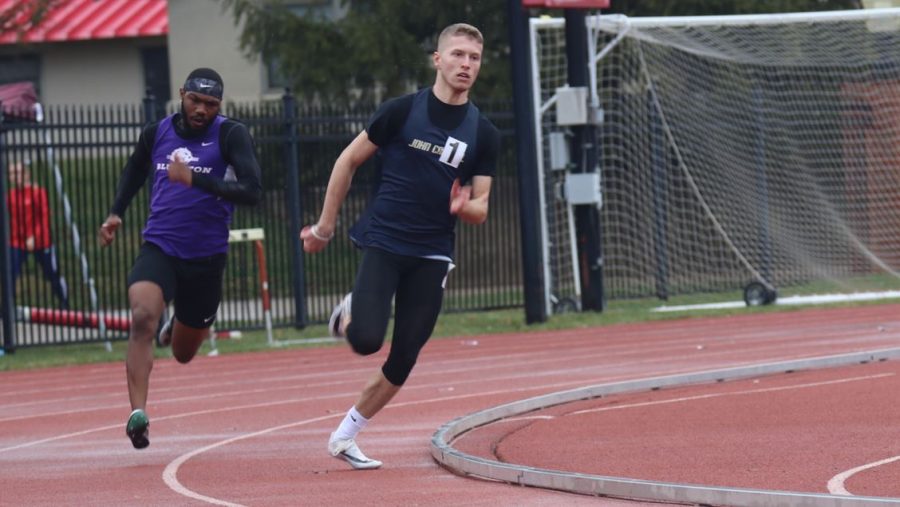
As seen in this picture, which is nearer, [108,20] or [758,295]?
[758,295]

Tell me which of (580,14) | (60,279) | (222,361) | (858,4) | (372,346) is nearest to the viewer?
(372,346)

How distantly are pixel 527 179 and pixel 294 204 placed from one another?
2.71m

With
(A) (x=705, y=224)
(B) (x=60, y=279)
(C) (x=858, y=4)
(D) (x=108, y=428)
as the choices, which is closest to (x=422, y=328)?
(D) (x=108, y=428)

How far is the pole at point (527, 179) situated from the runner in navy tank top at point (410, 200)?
980cm

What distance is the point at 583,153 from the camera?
19.2 m

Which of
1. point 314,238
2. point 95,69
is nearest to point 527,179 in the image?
point 314,238

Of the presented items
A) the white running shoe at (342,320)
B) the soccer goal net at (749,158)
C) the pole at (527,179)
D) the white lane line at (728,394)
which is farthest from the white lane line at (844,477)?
the soccer goal net at (749,158)

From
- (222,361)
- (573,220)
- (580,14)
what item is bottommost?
(222,361)

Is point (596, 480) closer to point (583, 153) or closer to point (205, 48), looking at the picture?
point (583, 153)

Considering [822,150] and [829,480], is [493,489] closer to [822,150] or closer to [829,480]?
[829,480]

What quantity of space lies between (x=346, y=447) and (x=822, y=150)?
14.7 meters

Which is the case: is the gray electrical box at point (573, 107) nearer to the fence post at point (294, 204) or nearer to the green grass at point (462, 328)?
the green grass at point (462, 328)

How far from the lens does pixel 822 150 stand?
72.5 feet

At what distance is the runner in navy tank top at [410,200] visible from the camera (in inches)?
331
